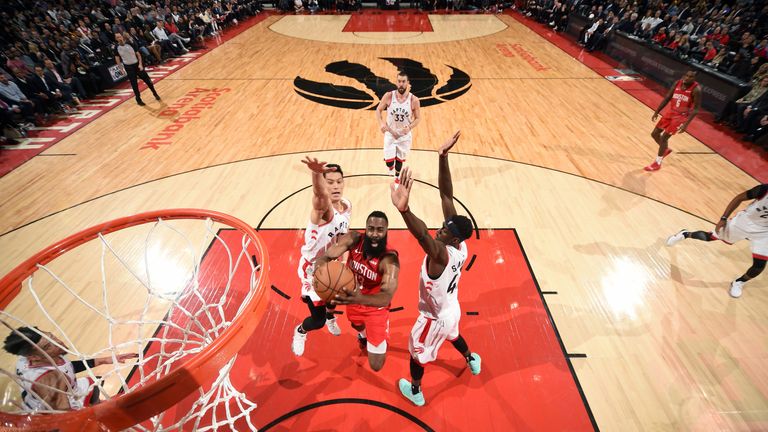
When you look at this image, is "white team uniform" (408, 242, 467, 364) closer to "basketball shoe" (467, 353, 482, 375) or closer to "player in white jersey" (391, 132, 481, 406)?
"player in white jersey" (391, 132, 481, 406)

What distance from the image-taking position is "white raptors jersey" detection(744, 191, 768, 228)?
386 cm

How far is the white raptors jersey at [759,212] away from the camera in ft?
12.7

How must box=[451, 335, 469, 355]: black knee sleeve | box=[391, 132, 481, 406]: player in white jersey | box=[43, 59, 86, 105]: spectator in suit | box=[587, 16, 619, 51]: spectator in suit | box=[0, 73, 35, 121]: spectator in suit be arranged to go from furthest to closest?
1. box=[587, 16, 619, 51]: spectator in suit
2. box=[43, 59, 86, 105]: spectator in suit
3. box=[0, 73, 35, 121]: spectator in suit
4. box=[451, 335, 469, 355]: black knee sleeve
5. box=[391, 132, 481, 406]: player in white jersey

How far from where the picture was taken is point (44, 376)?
2377 millimetres

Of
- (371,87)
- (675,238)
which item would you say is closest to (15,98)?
(371,87)

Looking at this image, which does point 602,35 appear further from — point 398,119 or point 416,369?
point 416,369

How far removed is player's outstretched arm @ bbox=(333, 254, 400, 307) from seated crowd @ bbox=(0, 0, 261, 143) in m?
9.78

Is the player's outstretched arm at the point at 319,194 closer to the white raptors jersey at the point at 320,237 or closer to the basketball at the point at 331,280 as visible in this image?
the white raptors jersey at the point at 320,237

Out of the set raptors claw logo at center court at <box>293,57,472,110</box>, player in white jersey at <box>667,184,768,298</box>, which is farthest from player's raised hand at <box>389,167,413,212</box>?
raptors claw logo at center court at <box>293,57,472,110</box>

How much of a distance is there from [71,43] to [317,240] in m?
12.0

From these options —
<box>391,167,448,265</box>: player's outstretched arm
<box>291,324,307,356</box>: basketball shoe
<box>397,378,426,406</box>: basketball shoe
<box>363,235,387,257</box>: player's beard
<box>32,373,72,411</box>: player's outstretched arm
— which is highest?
<box>391,167,448,265</box>: player's outstretched arm

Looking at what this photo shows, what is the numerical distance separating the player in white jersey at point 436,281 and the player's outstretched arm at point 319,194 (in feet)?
2.63

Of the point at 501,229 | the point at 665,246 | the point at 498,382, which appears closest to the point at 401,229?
the point at 501,229

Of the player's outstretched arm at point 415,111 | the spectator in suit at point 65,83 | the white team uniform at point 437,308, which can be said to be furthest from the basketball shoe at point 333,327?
the spectator in suit at point 65,83
